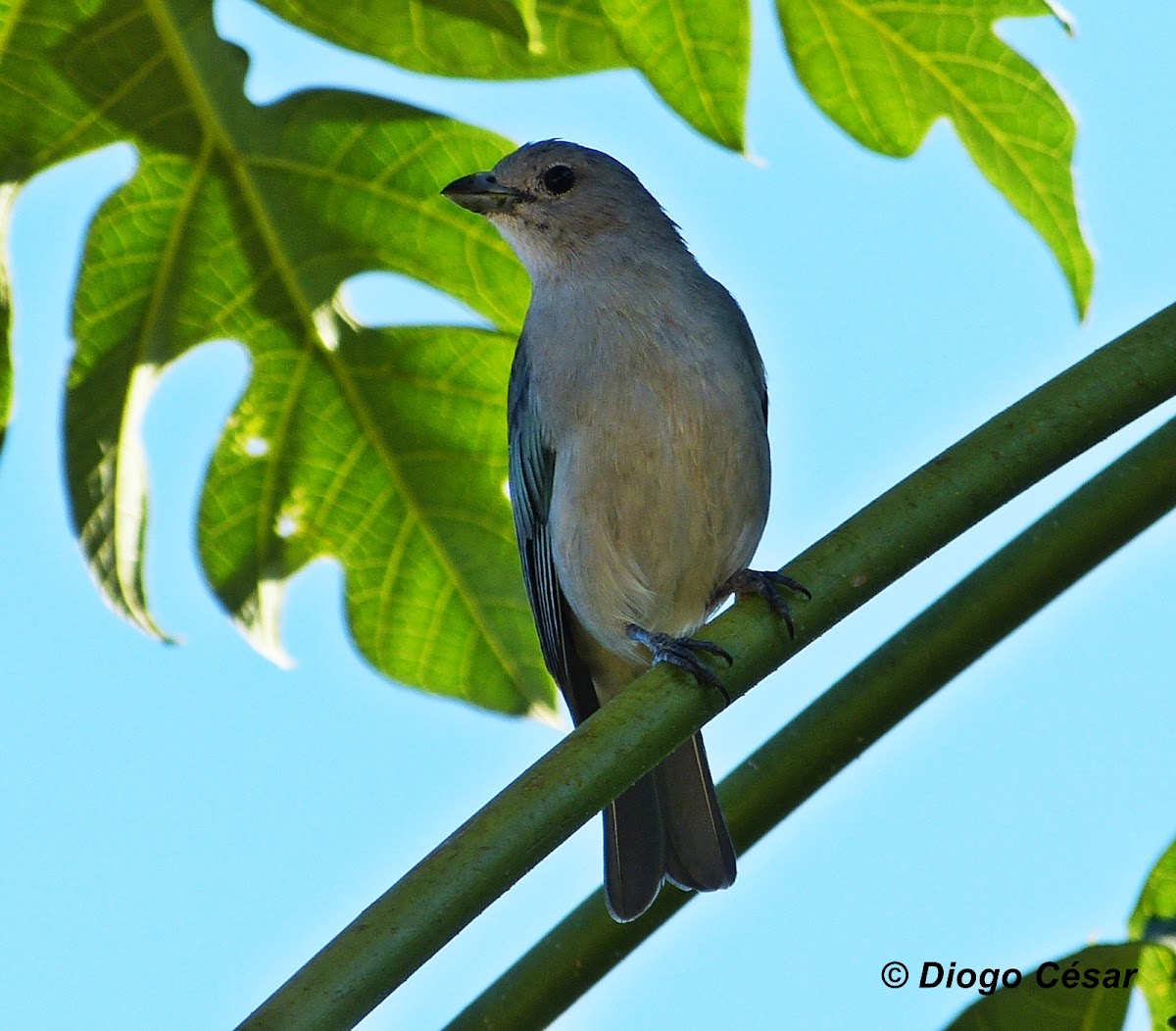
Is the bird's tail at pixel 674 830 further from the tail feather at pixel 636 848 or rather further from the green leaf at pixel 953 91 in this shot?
the green leaf at pixel 953 91

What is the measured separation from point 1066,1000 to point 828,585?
69 cm

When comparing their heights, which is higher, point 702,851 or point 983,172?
point 983,172

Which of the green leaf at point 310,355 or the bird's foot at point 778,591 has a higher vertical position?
the green leaf at point 310,355

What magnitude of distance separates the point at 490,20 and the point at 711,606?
152 cm

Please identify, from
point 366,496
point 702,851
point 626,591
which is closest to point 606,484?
point 626,591

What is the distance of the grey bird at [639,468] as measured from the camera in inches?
130

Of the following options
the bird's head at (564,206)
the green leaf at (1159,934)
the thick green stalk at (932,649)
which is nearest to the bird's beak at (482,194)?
the bird's head at (564,206)

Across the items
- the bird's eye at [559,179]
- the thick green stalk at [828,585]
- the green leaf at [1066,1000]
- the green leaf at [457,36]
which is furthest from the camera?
the bird's eye at [559,179]

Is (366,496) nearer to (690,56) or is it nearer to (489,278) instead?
(489,278)

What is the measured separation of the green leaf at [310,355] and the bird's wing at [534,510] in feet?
0.13

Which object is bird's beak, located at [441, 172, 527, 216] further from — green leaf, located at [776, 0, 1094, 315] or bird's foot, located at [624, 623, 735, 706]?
bird's foot, located at [624, 623, 735, 706]

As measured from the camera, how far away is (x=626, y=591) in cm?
353

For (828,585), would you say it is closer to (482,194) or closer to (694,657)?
(694,657)

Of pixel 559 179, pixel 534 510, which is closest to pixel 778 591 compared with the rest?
pixel 534 510
